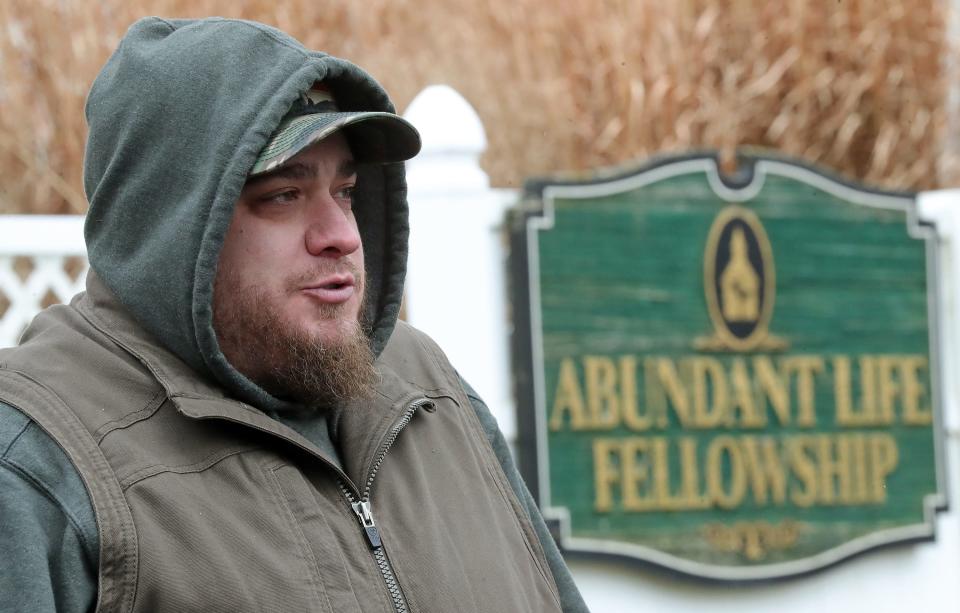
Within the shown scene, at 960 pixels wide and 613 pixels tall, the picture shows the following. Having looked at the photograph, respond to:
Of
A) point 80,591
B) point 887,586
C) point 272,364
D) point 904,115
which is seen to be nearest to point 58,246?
point 272,364

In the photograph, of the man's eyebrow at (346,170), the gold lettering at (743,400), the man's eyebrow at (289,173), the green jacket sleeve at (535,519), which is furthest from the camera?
the gold lettering at (743,400)

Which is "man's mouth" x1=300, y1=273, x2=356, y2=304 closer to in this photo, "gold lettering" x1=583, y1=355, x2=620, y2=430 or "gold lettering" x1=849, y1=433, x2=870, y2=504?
"gold lettering" x1=583, y1=355, x2=620, y2=430

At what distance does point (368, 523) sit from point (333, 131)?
524 mm

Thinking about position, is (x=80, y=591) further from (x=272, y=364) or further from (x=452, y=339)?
(x=452, y=339)

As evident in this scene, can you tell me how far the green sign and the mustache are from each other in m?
2.35

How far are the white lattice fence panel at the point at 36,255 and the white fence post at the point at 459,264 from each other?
1.00 metres

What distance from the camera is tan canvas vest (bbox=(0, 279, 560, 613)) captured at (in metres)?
1.60

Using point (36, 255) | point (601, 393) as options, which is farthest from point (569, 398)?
point (36, 255)

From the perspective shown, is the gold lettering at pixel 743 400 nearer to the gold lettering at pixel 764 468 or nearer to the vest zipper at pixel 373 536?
the gold lettering at pixel 764 468

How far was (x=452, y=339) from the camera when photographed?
4.30 meters

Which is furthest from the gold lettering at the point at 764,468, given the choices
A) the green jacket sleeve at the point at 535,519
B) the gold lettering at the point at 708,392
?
the green jacket sleeve at the point at 535,519

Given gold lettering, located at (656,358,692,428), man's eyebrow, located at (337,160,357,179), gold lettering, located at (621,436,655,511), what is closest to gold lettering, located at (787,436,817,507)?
gold lettering, located at (656,358,692,428)

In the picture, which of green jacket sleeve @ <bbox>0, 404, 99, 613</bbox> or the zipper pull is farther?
the zipper pull

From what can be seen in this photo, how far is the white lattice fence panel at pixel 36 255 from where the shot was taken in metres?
3.93
